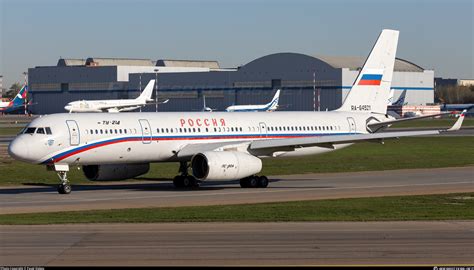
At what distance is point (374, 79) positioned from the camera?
52.0 metres

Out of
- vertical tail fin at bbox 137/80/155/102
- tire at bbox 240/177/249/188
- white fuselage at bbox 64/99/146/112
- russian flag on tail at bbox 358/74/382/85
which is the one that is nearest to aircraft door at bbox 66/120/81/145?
tire at bbox 240/177/249/188

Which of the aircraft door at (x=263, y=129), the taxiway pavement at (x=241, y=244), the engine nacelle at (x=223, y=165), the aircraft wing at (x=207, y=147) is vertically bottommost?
the taxiway pavement at (x=241, y=244)

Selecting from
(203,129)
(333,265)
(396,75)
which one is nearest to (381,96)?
(203,129)

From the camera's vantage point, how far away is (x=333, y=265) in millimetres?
19828

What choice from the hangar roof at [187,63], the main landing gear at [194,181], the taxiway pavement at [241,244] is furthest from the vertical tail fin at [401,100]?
the taxiway pavement at [241,244]

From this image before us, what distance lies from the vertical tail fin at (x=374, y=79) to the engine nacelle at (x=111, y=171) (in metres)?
13.5

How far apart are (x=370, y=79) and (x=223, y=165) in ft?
47.3

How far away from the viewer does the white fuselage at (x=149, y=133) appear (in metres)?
40.5

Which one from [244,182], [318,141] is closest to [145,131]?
[244,182]

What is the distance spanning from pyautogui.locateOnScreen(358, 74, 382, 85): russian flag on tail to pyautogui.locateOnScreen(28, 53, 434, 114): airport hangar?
88.5 metres

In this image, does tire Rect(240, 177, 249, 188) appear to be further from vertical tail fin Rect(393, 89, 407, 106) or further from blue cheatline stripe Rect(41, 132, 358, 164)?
vertical tail fin Rect(393, 89, 407, 106)

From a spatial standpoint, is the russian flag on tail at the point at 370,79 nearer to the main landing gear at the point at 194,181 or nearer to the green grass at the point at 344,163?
the green grass at the point at 344,163

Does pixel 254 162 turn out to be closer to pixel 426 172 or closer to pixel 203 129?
pixel 203 129

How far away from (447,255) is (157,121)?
2473cm
